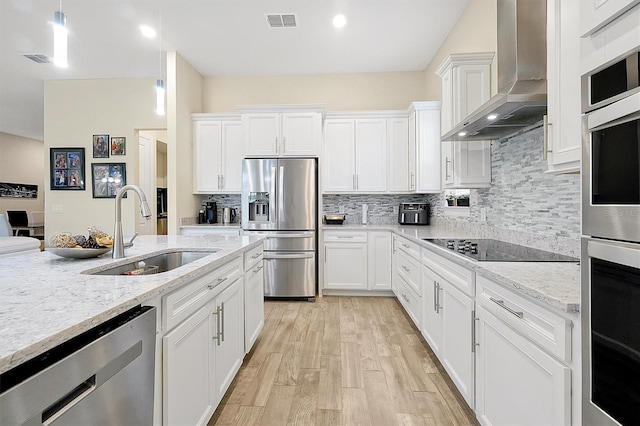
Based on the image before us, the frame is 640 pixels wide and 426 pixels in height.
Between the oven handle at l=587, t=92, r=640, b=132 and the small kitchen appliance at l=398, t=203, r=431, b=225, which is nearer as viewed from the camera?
the oven handle at l=587, t=92, r=640, b=132

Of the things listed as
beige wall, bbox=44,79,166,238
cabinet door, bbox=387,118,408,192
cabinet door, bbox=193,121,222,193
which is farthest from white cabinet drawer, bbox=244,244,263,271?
beige wall, bbox=44,79,166,238

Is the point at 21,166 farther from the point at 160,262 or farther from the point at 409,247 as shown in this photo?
the point at 409,247

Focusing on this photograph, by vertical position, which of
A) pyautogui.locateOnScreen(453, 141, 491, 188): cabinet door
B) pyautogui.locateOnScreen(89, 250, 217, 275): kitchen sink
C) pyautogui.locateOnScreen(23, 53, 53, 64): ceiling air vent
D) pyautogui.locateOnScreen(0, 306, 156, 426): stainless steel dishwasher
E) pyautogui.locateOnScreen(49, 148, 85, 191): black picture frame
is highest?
pyautogui.locateOnScreen(23, 53, 53, 64): ceiling air vent

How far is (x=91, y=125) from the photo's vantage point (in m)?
5.13

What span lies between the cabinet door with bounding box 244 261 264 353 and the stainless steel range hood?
1.93m

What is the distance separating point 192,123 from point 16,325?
4.27 metres

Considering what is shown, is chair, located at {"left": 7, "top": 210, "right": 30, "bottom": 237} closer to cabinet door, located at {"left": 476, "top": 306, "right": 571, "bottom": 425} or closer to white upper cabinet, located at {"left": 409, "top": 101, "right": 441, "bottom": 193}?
white upper cabinet, located at {"left": 409, "top": 101, "right": 441, "bottom": 193}

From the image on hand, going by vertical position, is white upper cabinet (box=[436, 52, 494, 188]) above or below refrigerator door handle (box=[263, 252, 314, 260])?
above

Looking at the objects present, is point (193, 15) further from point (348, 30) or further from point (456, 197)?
point (456, 197)

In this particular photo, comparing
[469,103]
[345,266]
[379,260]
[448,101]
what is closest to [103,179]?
[345,266]

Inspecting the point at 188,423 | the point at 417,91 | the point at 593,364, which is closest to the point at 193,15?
the point at 417,91

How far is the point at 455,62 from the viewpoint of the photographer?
2836mm

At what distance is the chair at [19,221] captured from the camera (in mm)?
7887

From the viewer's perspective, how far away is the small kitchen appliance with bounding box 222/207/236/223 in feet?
15.4
